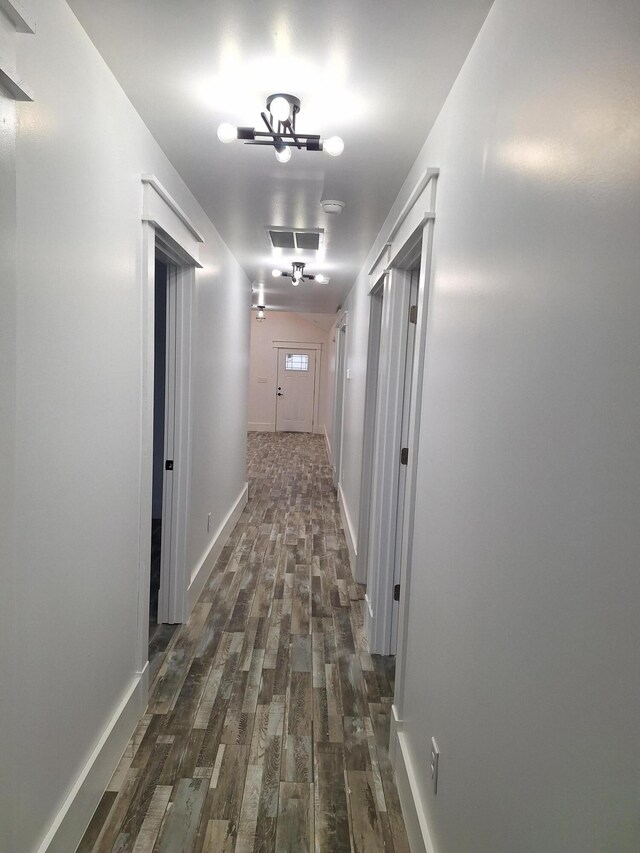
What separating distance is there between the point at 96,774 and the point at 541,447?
186 centimetres

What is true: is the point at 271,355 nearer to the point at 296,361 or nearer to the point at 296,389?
the point at 296,361

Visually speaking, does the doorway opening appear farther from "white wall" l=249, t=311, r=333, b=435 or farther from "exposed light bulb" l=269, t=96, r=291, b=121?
"white wall" l=249, t=311, r=333, b=435

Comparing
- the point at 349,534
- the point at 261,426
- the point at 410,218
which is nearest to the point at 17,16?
the point at 410,218

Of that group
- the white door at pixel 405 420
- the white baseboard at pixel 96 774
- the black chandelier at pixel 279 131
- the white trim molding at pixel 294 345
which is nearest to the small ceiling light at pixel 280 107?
the black chandelier at pixel 279 131

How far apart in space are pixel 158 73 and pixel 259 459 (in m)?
7.44

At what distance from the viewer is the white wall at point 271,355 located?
12.1m

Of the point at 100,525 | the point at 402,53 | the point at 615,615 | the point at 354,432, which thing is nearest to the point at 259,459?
the point at 354,432

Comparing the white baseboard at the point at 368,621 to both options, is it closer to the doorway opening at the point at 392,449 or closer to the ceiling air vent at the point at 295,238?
the doorway opening at the point at 392,449

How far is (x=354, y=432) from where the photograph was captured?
470 centimetres

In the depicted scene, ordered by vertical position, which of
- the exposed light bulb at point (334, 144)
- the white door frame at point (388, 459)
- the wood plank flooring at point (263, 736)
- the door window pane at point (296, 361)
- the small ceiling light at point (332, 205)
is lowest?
the wood plank flooring at point (263, 736)

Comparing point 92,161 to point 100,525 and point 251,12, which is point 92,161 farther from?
point 100,525

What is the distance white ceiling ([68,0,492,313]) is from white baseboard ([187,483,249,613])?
235 cm

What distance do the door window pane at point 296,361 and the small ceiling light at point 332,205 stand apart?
924 centimetres

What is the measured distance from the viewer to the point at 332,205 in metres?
2.96
